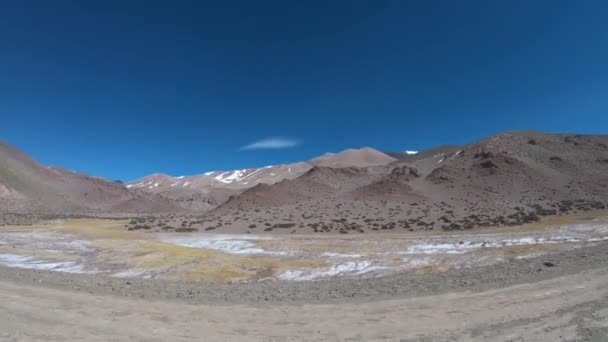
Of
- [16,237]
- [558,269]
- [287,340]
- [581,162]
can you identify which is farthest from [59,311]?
[581,162]

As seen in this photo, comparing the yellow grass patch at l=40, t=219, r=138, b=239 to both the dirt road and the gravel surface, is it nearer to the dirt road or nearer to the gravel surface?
the gravel surface

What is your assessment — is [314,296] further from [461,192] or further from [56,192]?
[56,192]

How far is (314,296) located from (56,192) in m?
146

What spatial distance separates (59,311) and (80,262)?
13.4 metres

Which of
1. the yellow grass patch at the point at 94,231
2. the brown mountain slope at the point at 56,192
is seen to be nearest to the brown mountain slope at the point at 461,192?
the yellow grass patch at the point at 94,231

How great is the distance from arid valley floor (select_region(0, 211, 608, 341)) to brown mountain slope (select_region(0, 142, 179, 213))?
106 metres

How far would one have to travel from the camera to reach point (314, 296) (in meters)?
13.5

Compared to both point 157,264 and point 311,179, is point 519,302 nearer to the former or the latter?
point 157,264

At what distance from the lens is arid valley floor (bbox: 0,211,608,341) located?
9.00 m

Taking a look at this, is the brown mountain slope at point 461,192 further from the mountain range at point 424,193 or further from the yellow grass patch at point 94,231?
the yellow grass patch at point 94,231

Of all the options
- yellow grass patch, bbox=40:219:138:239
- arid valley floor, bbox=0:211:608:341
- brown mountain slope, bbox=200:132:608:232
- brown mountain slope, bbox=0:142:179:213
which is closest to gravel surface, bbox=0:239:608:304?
arid valley floor, bbox=0:211:608:341

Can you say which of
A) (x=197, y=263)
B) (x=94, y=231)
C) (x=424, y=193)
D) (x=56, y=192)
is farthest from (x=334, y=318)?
(x=56, y=192)

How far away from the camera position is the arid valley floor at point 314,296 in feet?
29.5

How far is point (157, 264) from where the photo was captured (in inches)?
842
